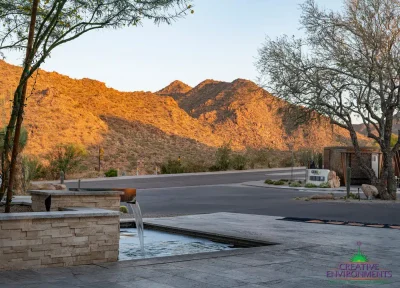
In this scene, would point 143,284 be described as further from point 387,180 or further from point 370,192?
point 387,180

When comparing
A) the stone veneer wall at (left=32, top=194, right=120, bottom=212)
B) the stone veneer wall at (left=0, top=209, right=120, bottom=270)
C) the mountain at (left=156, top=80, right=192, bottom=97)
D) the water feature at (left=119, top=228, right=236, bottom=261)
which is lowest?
the water feature at (left=119, top=228, right=236, bottom=261)

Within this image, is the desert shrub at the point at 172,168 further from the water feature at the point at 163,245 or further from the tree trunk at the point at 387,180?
the water feature at the point at 163,245

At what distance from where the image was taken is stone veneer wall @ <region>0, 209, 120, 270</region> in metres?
7.95

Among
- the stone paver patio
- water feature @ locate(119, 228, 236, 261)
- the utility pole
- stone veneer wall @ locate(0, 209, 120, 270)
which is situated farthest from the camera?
water feature @ locate(119, 228, 236, 261)

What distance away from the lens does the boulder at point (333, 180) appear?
31497 mm

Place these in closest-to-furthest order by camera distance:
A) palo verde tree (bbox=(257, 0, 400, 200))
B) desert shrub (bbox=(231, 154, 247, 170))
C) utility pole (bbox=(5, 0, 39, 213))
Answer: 1. utility pole (bbox=(5, 0, 39, 213))
2. palo verde tree (bbox=(257, 0, 400, 200))
3. desert shrub (bbox=(231, 154, 247, 170))

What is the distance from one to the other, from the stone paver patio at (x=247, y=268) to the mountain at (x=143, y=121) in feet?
115

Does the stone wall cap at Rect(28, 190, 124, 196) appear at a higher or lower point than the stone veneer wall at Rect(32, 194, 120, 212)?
higher

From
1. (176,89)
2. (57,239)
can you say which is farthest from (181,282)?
(176,89)

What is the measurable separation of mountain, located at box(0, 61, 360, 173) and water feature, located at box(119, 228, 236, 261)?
33.9 meters

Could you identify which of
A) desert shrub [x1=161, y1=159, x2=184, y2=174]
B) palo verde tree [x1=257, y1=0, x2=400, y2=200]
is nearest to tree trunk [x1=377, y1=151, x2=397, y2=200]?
palo verde tree [x1=257, y1=0, x2=400, y2=200]

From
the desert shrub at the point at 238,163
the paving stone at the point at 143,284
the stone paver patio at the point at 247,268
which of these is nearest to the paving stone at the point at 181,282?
the stone paver patio at the point at 247,268

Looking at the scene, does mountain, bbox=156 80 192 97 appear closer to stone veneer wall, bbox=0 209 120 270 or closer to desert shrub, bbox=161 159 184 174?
desert shrub, bbox=161 159 184 174

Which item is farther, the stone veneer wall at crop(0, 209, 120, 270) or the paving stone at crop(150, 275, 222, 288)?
the stone veneer wall at crop(0, 209, 120, 270)
